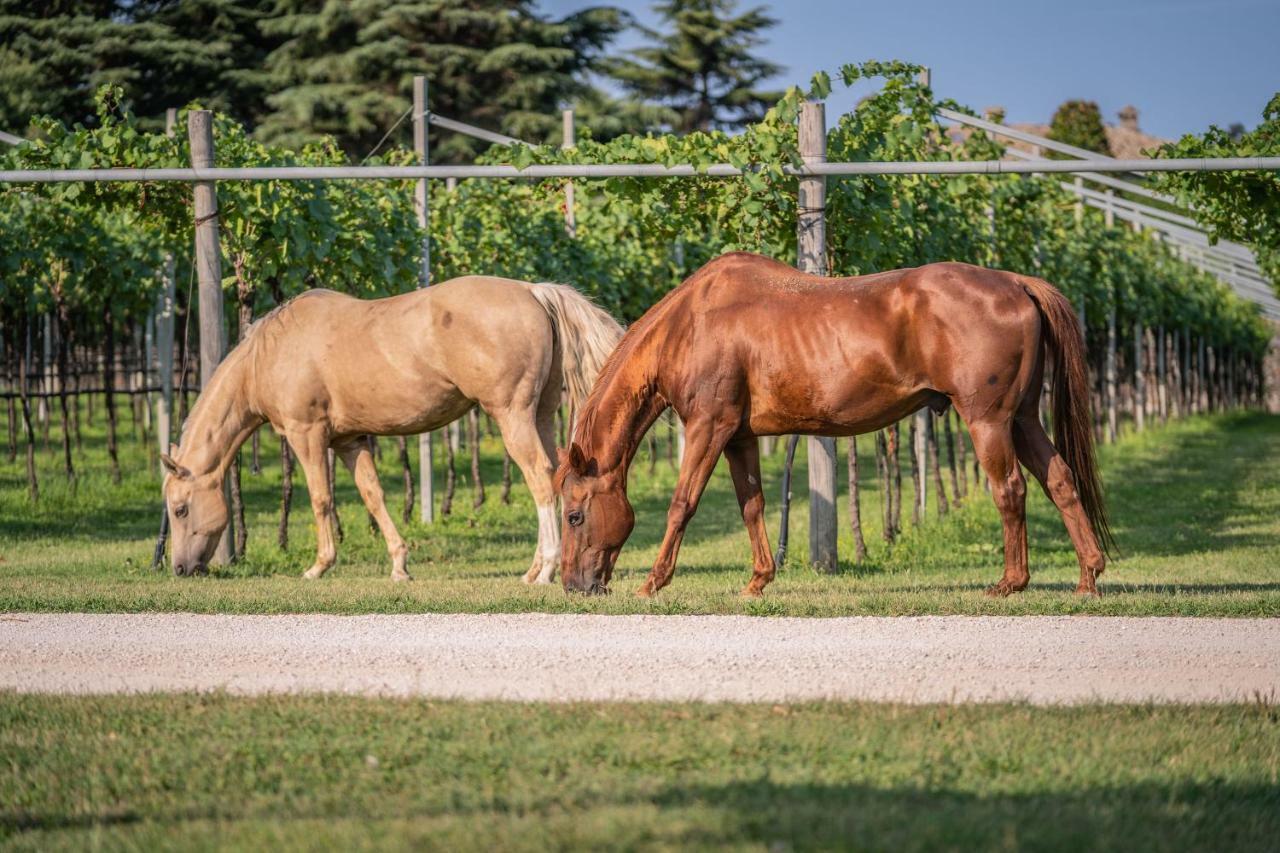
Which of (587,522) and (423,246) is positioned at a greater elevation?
(423,246)

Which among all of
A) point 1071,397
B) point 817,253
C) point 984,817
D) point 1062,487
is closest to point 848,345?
point 1071,397

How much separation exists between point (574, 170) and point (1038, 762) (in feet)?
21.0

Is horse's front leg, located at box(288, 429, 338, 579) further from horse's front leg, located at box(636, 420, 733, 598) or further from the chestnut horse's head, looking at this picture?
horse's front leg, located at box(636, 420, 733, 598)

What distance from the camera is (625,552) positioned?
13078 mm

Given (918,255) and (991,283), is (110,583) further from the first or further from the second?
(918,255)

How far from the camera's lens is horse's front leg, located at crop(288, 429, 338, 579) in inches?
417

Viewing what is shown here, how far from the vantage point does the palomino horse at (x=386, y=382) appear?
1015 centimetres

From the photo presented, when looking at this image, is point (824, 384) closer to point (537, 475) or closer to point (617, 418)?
point (617, 418)

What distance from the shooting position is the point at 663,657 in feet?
21.0

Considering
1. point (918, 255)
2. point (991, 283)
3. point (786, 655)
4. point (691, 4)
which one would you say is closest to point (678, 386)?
point (991, 283)

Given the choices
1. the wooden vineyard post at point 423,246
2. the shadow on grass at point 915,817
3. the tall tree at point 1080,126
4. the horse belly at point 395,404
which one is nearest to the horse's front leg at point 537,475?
the horse belly at point 395,404

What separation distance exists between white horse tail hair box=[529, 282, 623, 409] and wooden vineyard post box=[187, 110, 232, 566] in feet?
8.17

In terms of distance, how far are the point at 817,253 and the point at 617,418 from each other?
2.21 meters

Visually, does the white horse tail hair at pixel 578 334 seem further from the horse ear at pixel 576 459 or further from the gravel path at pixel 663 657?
the gravel path at pixel 663 657
